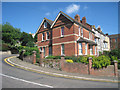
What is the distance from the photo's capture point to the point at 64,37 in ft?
61.9

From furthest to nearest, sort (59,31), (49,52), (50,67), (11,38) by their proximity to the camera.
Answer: (11,38), (49,52), (59,31), (50,67)

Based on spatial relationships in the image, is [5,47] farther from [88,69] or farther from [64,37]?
[88,69]

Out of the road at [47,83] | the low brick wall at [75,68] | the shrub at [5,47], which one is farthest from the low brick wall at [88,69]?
the shrub at [5,47]

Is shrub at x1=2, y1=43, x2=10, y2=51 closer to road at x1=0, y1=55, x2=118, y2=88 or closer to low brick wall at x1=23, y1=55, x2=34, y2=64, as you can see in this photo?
low brick wall at x1=23, y1=55, x2=34, y2=64

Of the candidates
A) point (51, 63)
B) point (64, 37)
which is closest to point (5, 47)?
point (64, 37)

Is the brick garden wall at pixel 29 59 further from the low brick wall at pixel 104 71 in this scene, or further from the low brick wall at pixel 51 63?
the low brick wall at pixel 104 71

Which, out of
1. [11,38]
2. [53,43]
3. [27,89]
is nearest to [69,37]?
[53,43]

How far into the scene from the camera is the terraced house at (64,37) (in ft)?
58.1

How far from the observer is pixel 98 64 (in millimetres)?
10484

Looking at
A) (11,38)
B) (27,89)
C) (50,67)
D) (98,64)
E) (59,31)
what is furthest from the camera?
(11,38)

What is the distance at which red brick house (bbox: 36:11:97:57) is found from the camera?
17703mm

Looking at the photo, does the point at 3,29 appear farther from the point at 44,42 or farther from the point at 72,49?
the point at 72,49

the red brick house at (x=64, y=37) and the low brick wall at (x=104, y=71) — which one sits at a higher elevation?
the red brick house at (x=64, y=37)

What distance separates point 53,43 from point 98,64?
11820mm
